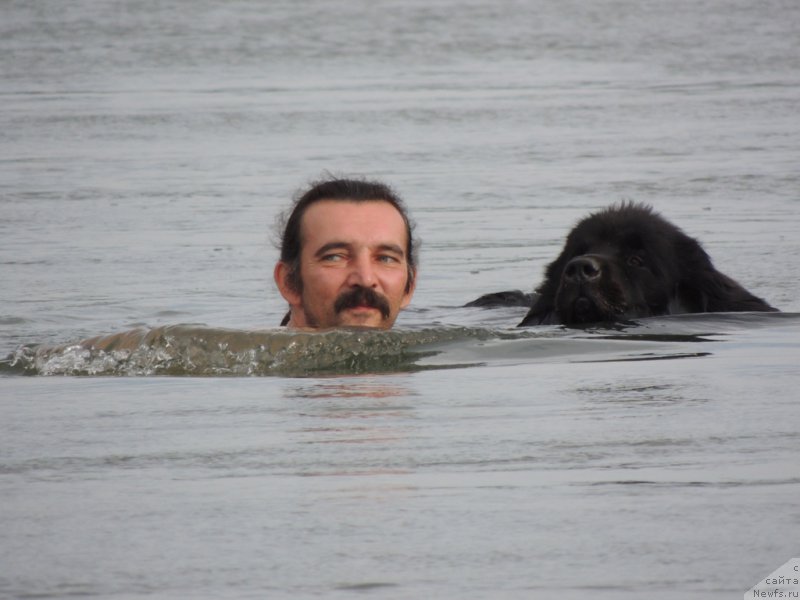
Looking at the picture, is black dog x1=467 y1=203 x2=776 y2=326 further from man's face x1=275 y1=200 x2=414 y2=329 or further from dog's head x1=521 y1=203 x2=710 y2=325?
man's face x1=275 y1=200 x2=414 y2=329

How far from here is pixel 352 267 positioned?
5832 millimetres

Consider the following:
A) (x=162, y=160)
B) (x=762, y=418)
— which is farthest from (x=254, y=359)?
(x=162, y=160)

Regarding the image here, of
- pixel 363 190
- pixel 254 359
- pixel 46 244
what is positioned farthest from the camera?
pixel 46 244

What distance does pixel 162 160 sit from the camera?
1331cm

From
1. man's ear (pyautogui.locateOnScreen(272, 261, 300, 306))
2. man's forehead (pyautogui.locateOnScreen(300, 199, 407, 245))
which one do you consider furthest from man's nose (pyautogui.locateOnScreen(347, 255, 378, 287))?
man's ear (pyautogui.locateOnScreen(272, 261, 300, 306))

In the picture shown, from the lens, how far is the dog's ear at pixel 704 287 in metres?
7.12

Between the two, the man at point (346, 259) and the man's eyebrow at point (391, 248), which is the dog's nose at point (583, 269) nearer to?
the man at point (346, 259)

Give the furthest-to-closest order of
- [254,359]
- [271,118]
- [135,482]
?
[271,118]
[254,359]
[135,482]

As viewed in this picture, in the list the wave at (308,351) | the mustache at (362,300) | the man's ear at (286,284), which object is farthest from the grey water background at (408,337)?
the man's ear at (286,284)

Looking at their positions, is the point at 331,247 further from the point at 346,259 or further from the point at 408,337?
the point at 408,337

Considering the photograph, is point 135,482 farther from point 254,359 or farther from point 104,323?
point 104,323

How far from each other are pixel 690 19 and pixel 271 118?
33.3ft

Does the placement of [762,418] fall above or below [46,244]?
below

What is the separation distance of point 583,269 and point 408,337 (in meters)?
1.20
